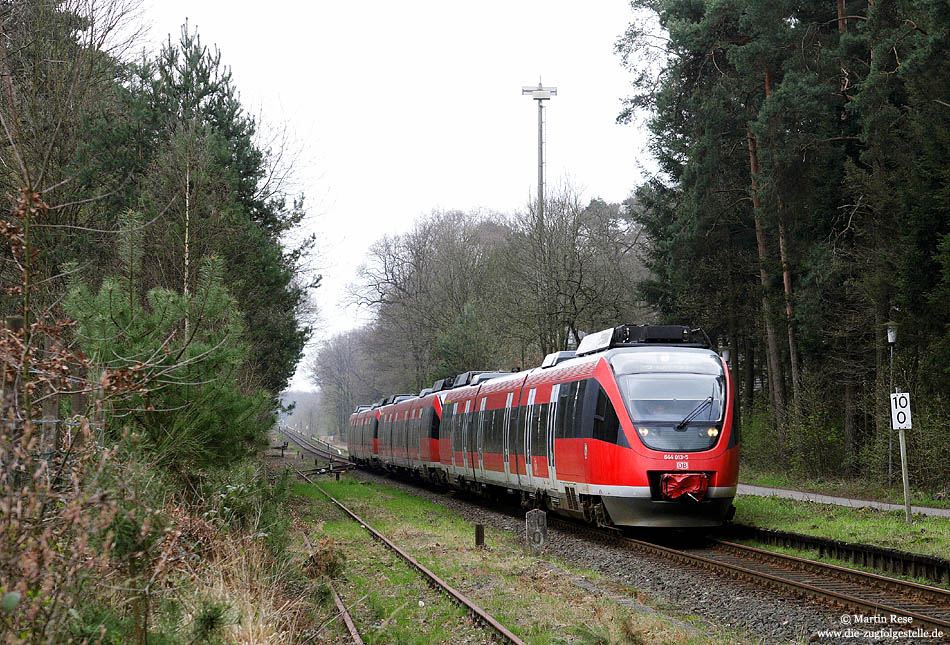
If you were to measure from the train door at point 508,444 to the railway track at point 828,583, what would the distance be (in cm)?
591

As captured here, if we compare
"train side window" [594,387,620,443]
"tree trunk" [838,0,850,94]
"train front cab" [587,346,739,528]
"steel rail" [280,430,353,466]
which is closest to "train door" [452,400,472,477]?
"train side window" [594,387,620,443]

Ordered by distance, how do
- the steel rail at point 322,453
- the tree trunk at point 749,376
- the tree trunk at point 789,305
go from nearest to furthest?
1. the tree trunk at point 789,305
2. the tree trunk at point 749,376
3. the steel rail at point 322,453

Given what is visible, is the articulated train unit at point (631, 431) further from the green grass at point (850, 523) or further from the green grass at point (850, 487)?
the green grass at point (850, 487)

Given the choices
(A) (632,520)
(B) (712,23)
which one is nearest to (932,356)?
(A) (632,520)

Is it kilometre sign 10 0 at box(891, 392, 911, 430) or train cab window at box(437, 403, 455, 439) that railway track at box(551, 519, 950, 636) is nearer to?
kilometre sign 10 0 at box(891, 392, 911, 430)

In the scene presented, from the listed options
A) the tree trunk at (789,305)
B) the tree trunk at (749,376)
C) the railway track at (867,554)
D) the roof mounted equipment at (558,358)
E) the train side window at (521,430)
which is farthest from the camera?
the tree trunk at (749,376)

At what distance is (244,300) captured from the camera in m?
21.9

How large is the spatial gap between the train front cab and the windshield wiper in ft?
0.05

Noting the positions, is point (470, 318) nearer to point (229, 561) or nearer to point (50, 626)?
point (229, 561)

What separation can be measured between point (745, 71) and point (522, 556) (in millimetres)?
18193

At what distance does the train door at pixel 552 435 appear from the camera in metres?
17.0

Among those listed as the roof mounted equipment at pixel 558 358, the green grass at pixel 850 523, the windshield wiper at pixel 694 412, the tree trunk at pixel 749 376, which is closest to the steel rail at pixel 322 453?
the tree trunk at pixel 749 376

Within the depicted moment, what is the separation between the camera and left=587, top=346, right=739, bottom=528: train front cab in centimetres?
1368

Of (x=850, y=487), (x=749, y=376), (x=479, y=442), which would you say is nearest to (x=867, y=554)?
(x=850, y=487)
